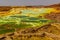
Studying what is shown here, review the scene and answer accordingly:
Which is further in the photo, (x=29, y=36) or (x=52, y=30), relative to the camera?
(x=52, y=30)

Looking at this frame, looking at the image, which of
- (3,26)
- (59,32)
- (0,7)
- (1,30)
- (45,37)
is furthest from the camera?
(0,7)

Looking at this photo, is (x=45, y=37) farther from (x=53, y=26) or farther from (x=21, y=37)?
(x=53, y=26)

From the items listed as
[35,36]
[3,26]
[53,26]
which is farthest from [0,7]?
[35,36]

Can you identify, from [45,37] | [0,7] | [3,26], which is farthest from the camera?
[0,7]

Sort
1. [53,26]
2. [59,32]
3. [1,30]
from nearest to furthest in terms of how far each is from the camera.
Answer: [59,32] → [53,26] → [1,30]

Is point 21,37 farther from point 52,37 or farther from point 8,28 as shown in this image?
point 8,28

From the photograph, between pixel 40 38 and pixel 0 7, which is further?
pixel 0 7

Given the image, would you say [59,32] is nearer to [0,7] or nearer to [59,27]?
[59,27]

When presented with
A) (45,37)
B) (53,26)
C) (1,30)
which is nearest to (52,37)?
(45,37)

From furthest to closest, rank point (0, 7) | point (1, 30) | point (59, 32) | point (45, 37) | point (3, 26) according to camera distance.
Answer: point (0, 7)
point (3, 26)
point (1, 30)
point (59, 32)
point (45, 37)
